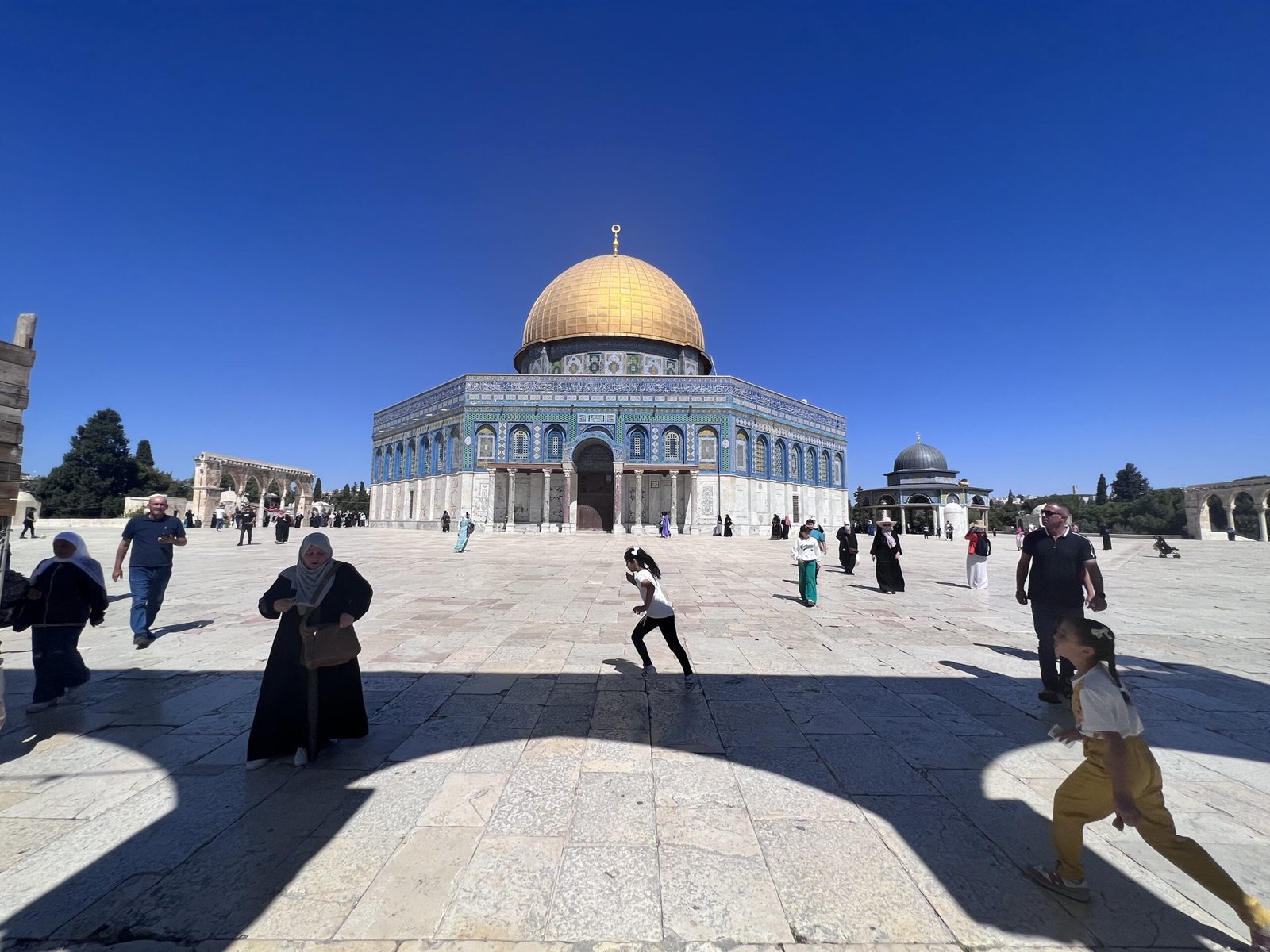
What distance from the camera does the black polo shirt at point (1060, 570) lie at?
4.10 m

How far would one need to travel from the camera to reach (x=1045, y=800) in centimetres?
258

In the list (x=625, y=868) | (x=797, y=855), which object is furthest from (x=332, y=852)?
(x=797, y=855)

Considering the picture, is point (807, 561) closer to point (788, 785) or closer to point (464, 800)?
point (788, 785)

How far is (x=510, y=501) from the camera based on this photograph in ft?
104

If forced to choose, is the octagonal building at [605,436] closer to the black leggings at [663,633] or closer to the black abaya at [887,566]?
the black abaya at [887,566]

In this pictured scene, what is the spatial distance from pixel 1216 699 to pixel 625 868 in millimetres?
4684

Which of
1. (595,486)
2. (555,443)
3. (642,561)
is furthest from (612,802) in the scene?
(595,486)

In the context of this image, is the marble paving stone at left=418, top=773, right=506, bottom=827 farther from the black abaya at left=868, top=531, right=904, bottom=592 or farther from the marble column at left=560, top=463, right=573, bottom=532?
the marble column at left=560, top=463, right=573, bottom=532

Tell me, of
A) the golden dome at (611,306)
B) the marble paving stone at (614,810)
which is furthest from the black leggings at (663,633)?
the golden dome at (611,306)

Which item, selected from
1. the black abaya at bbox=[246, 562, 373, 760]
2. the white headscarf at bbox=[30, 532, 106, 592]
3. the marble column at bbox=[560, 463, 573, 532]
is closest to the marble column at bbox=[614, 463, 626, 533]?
the marble column at bbox=[560, 463, 573, 532]

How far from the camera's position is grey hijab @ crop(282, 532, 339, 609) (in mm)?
3040

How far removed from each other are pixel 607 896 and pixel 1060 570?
403cm

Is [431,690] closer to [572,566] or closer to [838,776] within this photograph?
[838,776]

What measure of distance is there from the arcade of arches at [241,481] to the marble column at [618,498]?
101ft
